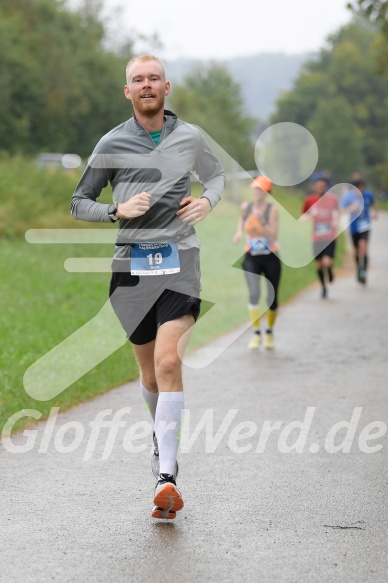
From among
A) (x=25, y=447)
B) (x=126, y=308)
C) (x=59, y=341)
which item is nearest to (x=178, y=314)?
(x=126, y=308)

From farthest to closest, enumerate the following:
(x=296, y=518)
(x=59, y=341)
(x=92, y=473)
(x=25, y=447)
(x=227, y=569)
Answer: (x=59, y=341) → (x=25, y=447) → (x=92, y=473) → (x=296, y=518) → (x=227, y=569)

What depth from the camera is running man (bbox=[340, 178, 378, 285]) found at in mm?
21172

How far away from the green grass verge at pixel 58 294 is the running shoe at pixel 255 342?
0.68 metres

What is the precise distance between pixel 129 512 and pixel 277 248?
720 centimetres

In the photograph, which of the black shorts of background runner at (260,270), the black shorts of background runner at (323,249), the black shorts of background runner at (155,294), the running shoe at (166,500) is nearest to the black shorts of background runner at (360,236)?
the black shorts of background runner at (323,249)

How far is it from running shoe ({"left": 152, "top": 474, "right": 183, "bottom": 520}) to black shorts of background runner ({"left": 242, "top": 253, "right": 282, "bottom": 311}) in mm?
7288

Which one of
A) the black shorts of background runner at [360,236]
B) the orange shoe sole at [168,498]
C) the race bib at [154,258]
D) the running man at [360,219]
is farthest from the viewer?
the black shorts of background runner at [360,236]

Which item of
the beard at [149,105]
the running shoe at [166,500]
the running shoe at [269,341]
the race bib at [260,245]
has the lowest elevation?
the running shoe at [166,500]

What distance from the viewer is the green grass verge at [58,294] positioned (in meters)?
9.80

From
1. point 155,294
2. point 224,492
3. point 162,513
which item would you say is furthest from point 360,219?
point 162,513

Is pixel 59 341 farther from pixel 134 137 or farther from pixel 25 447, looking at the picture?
pixel 134 137

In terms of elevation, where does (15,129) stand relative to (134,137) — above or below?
above

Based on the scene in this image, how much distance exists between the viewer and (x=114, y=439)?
7.55m

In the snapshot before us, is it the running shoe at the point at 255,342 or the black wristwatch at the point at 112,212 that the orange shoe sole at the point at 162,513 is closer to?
the black wristwatch at the point at 112,212
